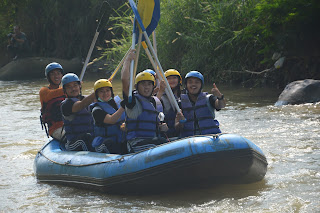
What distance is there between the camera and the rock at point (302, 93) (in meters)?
9.53

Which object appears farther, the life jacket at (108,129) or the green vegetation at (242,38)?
the green vegetation at (242,38)

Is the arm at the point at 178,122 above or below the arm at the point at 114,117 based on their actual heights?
below

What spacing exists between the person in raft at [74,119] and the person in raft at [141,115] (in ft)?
2.52

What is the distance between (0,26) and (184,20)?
42.5 ft

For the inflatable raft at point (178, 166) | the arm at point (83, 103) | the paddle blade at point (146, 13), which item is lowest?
the inflatable raft at point (178, 166)

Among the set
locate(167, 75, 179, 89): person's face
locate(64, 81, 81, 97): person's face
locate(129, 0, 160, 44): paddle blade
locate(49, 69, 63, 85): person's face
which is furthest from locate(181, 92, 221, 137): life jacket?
locate(49, 69, 63, 85): person's face

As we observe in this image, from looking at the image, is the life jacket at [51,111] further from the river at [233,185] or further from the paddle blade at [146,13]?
the paddle blade at [146,13]

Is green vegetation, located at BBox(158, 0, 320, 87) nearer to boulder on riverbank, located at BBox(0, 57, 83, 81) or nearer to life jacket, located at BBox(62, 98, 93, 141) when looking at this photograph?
life jacket, located at BBox(62, 98, 93, 141)

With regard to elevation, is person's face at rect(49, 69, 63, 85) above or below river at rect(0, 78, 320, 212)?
above

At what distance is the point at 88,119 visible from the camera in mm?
5730

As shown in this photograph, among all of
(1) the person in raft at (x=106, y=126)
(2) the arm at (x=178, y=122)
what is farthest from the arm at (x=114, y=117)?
(2) the arm at (x=178, y=122)

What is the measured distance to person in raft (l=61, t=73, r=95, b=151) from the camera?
18.2 feet

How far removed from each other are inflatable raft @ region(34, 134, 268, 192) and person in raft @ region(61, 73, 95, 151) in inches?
22.2

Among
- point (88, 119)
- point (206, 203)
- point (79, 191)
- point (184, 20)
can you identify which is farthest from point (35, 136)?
point (184, 20)
